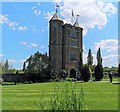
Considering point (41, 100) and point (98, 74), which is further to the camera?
point (98, 74)

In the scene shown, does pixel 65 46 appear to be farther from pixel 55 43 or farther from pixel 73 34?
pixel 55 43

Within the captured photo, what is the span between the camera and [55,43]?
70438 mm

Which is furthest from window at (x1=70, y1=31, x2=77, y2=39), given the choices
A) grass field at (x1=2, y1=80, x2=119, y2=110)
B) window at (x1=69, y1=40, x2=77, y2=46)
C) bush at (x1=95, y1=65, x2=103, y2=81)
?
grass field at (x1=2, y1=80, x2=119, y2=110)

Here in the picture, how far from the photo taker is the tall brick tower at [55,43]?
229 feet

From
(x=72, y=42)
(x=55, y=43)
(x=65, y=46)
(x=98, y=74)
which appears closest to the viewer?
(x=98, y=74)

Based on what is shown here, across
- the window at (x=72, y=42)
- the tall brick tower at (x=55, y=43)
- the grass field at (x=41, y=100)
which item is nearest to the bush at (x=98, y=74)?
the tall brick tower at (x=55, y=43)

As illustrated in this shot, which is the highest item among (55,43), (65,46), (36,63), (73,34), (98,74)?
(73,34)

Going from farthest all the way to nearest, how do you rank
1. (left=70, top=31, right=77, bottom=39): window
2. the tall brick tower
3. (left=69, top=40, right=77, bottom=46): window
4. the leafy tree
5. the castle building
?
(left=70, top=31, right=77, bottom=39): window < (left=69, top=40, right=77, bottom=46): window < the castle building < the tall brick tower < the leafy tree

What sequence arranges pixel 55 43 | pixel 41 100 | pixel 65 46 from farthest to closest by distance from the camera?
pixel 65 46
pixel 55 43
pixel 41 100

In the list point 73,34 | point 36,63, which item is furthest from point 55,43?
point 36,63

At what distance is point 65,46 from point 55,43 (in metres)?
4.36

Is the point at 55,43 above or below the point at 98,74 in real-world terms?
above

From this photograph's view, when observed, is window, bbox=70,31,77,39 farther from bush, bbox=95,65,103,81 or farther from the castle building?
bush, bbox=95,65,103,81

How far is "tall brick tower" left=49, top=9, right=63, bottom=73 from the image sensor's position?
6988 centimetres
